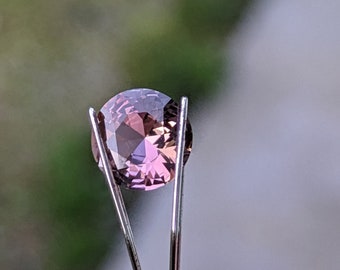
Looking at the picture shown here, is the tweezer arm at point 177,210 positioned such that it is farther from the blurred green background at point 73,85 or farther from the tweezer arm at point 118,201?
the blurred green background at point 73,85

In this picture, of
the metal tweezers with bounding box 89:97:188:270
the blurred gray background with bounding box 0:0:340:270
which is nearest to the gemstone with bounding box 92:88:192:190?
the metal tweezers with bounding box 89:97:188:270

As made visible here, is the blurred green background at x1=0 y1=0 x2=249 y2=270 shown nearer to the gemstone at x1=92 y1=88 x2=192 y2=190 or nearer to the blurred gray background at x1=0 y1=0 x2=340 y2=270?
the blurred gray background at x1=0 y1=0 x2=340 y2=270

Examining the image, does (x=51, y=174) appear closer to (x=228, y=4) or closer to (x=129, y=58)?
(x=129, y=58)

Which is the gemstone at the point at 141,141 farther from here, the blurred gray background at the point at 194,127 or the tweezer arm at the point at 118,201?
the blurred gray background at the point at 194,127

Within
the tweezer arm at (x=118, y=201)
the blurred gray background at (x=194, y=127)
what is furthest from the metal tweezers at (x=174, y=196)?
the blurred gray background at (x=194, y=127)

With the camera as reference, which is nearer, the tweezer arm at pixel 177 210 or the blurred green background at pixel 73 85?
the tweezer arm at pixel 177 210

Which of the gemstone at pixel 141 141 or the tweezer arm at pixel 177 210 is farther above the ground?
the gemstone at pixel 141 141

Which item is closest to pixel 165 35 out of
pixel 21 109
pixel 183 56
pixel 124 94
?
pixel 183 56
